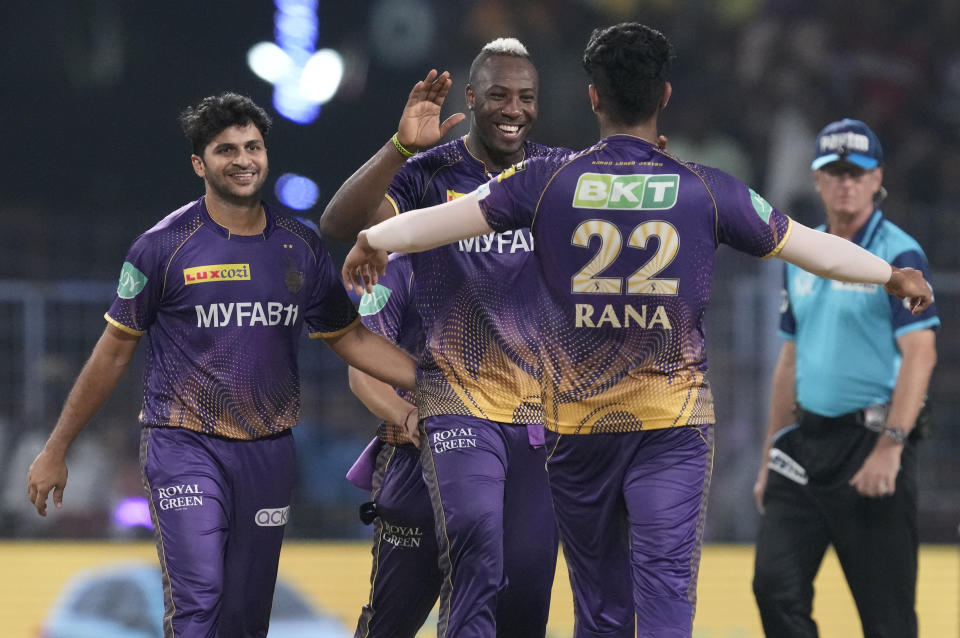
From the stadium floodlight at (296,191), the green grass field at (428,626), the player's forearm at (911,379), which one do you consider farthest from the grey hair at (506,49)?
the stadium floodlight at (296,191)

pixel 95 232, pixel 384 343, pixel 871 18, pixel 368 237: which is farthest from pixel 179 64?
pixel 368 237

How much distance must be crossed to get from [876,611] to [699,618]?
7.71 ft

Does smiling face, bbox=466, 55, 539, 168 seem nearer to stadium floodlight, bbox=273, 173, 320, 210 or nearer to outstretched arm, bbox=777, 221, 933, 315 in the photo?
outstretched arm, bbox=777, 221, 933, 315

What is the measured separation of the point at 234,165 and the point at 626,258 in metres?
1.79

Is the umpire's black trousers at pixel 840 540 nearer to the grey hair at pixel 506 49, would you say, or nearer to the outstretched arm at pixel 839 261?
the outstretched arm at pixel 839 261

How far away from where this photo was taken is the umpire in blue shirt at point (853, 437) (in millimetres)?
6219

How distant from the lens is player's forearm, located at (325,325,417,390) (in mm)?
5641

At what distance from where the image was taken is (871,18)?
13453mm

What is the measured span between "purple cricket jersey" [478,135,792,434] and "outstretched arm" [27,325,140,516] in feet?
5.65

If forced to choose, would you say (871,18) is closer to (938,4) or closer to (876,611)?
(938,4)

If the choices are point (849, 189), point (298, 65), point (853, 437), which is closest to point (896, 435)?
point (853, 437)

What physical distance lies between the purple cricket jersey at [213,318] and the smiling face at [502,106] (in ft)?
2.76

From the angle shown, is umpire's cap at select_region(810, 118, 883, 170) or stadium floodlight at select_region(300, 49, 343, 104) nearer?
umpire's cap at select_region(810, 118, 883, 170)

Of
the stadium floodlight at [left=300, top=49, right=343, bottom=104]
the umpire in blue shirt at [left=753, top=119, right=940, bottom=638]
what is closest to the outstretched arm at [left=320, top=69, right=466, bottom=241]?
the umpire in blue shirt at [left=753, top=119, right=940, bottom=638]
